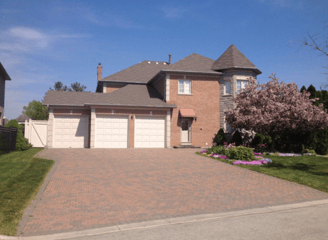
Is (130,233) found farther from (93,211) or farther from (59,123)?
(59,123)

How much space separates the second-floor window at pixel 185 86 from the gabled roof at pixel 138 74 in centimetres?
648

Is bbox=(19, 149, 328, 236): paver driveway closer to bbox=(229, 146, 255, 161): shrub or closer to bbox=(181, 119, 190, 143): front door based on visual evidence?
bbox=(229, 146, 255, 161): shrub

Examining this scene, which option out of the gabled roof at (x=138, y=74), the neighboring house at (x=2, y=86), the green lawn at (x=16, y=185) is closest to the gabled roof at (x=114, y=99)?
the gabled roof at (x=138, y=74)

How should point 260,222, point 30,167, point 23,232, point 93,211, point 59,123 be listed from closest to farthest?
1. point 23,232
2. point 260,222
3. point 93,211
4. point 30,167
5. point 59,123

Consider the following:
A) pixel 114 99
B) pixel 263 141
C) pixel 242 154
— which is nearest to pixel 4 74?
pixel 114 99

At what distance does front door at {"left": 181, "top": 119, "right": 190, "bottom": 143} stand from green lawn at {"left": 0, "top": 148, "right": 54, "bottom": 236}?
42.5 feet

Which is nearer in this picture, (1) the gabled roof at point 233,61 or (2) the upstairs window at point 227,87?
(1) the gabled roof at point 233,61

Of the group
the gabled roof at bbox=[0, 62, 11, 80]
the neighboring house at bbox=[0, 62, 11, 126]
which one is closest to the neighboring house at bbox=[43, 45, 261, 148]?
the gabled roof at bbox=[0, 62, 11, 80]

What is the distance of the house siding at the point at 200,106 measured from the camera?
24844 millimetres

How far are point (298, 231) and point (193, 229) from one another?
2.15m

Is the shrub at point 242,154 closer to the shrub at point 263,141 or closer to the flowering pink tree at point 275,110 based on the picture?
the flowering pink tree at point 275,110

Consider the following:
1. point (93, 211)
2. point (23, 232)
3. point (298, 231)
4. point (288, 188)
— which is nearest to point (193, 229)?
point (298, 231)

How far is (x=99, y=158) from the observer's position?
54.9 feet

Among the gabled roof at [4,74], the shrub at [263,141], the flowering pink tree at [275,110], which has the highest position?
the gabled roof at [4,74]
